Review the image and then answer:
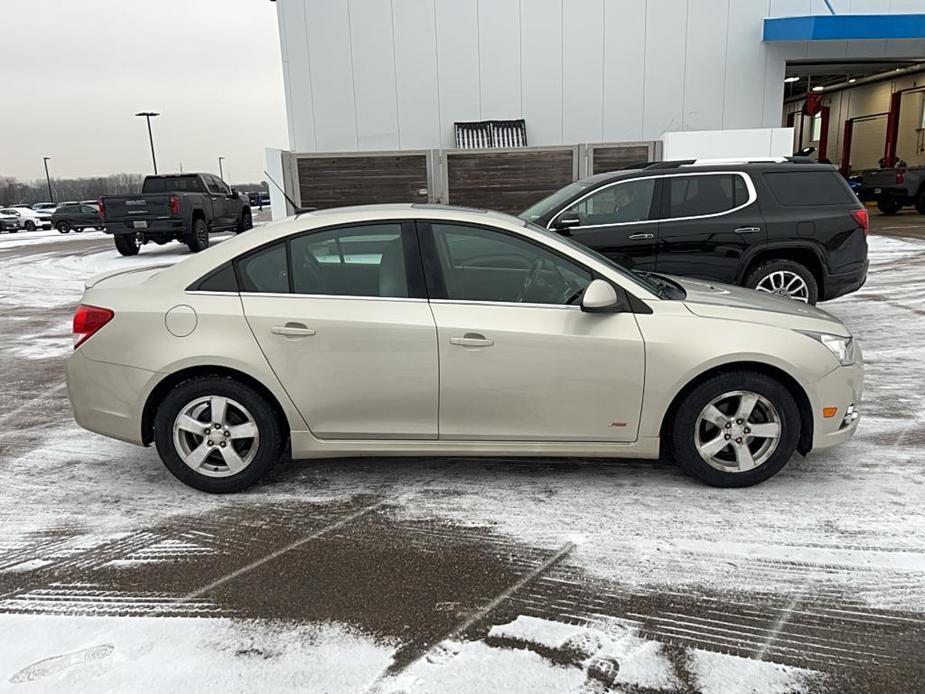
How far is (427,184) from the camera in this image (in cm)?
1479

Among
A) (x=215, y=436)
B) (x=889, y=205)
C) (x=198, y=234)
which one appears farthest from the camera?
(x=889, y=205)

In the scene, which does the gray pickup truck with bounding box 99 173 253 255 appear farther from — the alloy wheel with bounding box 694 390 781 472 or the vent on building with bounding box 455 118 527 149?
the alloy wheel with bounding box 694 390 781 472

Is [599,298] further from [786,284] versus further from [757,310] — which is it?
[786,284]

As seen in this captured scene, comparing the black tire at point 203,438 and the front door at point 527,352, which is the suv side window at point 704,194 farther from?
the black tire at point 203,438

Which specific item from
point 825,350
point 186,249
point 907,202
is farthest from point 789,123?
point 825,350

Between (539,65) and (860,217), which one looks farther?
(539,65)

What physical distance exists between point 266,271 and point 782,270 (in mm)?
5515

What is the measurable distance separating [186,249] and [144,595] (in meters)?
18.1

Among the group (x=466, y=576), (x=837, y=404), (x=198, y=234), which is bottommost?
(x=466, y=576)

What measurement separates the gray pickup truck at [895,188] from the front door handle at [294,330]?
84.7 feet

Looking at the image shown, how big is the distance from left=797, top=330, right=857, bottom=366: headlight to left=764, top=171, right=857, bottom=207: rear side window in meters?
3.75

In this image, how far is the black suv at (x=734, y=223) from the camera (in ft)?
23.2

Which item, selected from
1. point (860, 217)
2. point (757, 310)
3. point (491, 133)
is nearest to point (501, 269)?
point (757, 310)

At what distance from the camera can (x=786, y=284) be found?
7160 millimetres
